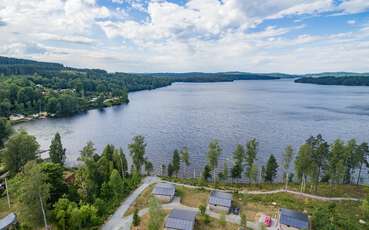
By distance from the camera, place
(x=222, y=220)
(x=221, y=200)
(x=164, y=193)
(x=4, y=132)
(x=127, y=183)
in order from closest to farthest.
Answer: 1. (x=222, y=220)
2. (x=221, y=200)
3. (x=164, y=193)
4. (x=127, y=183)
5. (x=4, y=132)

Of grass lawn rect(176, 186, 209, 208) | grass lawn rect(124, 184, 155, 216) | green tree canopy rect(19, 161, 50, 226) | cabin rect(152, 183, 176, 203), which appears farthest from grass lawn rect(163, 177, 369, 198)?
green tree canopy rect(19, 161, 50, 226)

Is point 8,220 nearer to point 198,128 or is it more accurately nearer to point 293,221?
point 293,221

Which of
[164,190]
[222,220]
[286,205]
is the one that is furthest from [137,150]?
[286,205]


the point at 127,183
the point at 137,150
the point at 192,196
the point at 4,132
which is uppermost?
the point at 137,150

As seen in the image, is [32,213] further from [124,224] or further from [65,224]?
[124,224]

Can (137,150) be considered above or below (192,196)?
above

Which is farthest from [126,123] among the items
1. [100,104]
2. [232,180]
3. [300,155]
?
[300,155]

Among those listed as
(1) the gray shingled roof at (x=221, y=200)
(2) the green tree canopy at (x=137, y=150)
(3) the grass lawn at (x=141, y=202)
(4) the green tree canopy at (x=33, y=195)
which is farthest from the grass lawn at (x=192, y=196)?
(4) the green tree canopy at (x=33, y=195)
